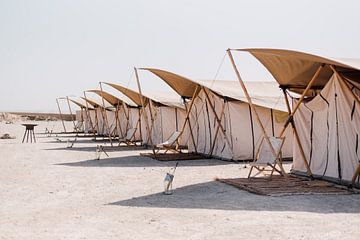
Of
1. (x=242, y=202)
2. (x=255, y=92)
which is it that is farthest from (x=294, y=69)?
(x=255, y=92)

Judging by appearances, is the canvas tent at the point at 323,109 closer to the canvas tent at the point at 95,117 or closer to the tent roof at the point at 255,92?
the tent roof at the point at 255,92

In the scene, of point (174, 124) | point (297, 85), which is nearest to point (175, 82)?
point (174, 124)

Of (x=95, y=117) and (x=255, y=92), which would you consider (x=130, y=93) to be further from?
(x=95, y=117)

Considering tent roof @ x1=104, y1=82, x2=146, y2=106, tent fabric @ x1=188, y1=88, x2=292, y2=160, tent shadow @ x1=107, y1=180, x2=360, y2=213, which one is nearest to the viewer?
tent shadow @ x1=107, y1=180, x2=360, y2=213

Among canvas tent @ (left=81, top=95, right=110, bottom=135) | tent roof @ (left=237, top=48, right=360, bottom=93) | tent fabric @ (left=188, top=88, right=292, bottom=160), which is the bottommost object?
canvas tent @ (left=81, top=95, right=110, bottom=135)

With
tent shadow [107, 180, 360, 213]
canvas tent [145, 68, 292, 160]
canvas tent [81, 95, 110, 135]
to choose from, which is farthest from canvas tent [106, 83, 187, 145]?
tent shadow [107, 180, 360, 213]

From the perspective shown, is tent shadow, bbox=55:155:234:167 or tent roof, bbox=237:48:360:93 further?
tent shadow, bbox=55:155:234:167

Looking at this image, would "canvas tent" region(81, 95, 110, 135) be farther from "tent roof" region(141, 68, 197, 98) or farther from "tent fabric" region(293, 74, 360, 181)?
"tent fabric" region(293, 74, 360, 181)

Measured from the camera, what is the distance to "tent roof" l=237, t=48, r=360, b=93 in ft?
29.6

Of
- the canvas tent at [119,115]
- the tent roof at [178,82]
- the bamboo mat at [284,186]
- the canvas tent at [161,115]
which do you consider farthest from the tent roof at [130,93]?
the bamboo mat at [284,186]

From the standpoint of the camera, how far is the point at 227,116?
1381cm

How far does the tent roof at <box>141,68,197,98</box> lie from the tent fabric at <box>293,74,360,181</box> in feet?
15.8

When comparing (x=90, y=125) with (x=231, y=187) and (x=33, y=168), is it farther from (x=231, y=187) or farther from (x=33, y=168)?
(x=231, y=187)

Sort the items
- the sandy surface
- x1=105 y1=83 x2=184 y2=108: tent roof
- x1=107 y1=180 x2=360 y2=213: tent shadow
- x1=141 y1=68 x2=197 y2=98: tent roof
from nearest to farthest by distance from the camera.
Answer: the sandy surface → x1=107 y1=180 x2=360 y2=213: tent shadow → x1=141 y1=68 x2=197 y2=98: tent roof → x1=105 y1=83 x2=184 y2=108: tent roof
